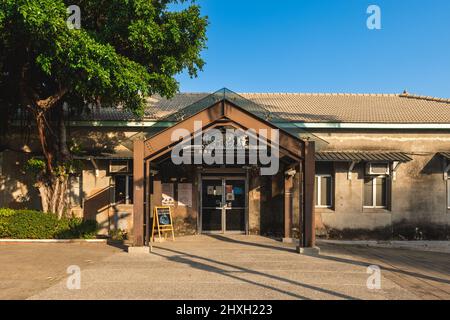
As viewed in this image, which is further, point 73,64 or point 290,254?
point 290,254

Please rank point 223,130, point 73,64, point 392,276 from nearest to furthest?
point 392,276 → point 73,64 → point 223,130

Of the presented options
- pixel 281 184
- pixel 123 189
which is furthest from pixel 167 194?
pixel 281 184

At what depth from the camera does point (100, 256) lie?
10.5m

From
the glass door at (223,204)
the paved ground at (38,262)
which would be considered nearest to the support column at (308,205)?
the glass door at (223,204)

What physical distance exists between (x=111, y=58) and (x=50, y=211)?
6.37 meters

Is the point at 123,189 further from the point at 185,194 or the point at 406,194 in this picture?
the point at 406,194

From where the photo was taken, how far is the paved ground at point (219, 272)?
23.0ft

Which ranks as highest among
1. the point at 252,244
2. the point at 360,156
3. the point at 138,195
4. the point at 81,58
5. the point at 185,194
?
the point at 81,58

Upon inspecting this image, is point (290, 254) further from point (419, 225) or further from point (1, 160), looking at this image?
point (1, 160)

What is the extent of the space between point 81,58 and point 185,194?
22.1 feet

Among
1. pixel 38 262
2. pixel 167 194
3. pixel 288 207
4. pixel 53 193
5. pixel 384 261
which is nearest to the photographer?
pixel 38 262

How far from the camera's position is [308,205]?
35.5 feet

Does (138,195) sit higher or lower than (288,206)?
higher
